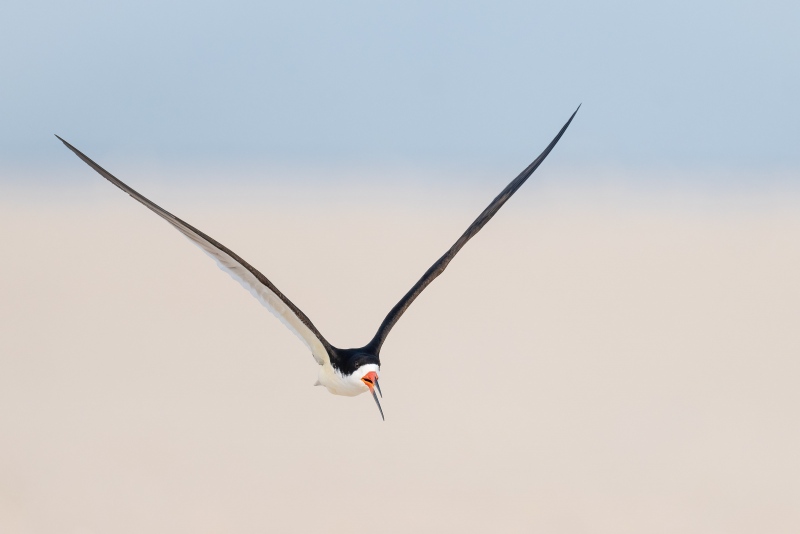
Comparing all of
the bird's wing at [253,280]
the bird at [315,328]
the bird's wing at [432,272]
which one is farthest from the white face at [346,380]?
the bird's wing at [432,272]

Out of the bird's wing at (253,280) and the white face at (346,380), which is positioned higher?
the bird's wing at (253,280)

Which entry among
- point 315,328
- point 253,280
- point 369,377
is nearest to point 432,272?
point 369,377

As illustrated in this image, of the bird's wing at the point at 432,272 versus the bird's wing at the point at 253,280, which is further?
the bird's wing at the point at 432,272

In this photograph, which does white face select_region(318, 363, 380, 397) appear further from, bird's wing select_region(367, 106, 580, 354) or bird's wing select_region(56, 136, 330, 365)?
bird's wing select_region(367, 106, 580, 354)

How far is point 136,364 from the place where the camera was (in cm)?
2534

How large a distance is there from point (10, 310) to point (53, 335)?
95.0 inches

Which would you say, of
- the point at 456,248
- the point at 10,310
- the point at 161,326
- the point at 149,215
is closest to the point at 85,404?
the point at 161,326

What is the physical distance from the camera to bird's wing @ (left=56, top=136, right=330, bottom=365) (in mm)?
12102

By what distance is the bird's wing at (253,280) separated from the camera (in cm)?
1210

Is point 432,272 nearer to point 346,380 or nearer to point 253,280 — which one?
point 346,380

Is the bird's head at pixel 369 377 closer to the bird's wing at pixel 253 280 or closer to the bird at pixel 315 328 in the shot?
the bird at pixel 315 328

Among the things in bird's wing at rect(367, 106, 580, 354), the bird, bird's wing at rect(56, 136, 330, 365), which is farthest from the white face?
bird's wing at rect(367, 106, 580, 354)

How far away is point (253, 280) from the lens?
13016 mm

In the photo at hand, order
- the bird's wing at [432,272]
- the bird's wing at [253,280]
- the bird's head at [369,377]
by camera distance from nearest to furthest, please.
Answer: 1. the bird's wing at [253,280]
2. the bird's head at [369,377]
3. the bird's wing at [432,272]
